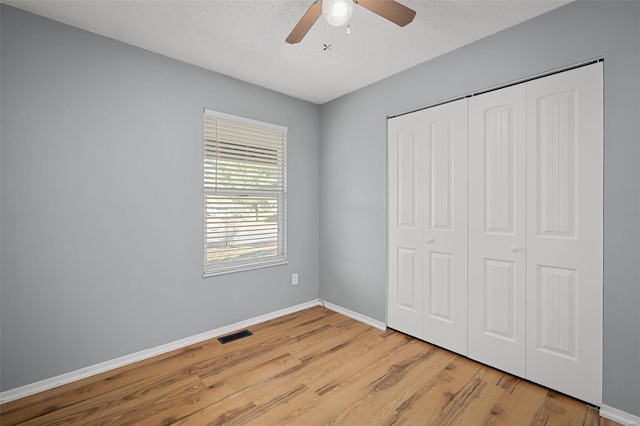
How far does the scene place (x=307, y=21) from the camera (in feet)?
5.53

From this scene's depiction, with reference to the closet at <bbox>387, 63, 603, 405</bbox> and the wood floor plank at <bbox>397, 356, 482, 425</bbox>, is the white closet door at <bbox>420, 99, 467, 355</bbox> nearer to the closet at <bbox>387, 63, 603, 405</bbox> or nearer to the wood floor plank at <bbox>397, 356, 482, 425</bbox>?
the closet at <bbox>387, 63, 603, 405</bbox>

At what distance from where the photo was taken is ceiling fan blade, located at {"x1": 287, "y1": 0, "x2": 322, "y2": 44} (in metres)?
1.59

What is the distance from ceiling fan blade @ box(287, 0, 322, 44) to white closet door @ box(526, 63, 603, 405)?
1598mm

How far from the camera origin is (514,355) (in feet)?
7.15

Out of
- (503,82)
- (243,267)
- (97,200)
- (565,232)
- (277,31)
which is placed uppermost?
(277,31)

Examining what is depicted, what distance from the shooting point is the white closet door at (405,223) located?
276 centimetres

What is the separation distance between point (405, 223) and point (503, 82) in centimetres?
139

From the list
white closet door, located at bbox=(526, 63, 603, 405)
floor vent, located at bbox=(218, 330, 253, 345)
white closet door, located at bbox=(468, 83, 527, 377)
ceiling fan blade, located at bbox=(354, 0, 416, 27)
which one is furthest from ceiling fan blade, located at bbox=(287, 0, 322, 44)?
floor vent, located at bbox=(218, 330, 253, 345)

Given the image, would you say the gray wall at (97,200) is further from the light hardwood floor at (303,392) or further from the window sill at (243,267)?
the light hardwood floor at (303,392)

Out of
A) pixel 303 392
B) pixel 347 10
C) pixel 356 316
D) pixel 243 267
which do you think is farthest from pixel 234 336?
pixel 347 10

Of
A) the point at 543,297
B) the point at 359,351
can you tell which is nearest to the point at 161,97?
the point at 359,351

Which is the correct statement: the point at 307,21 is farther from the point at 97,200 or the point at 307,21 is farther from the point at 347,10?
the point at 97,200

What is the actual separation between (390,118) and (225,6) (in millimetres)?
1745

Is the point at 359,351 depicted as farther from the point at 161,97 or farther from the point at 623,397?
the point at 161,97
